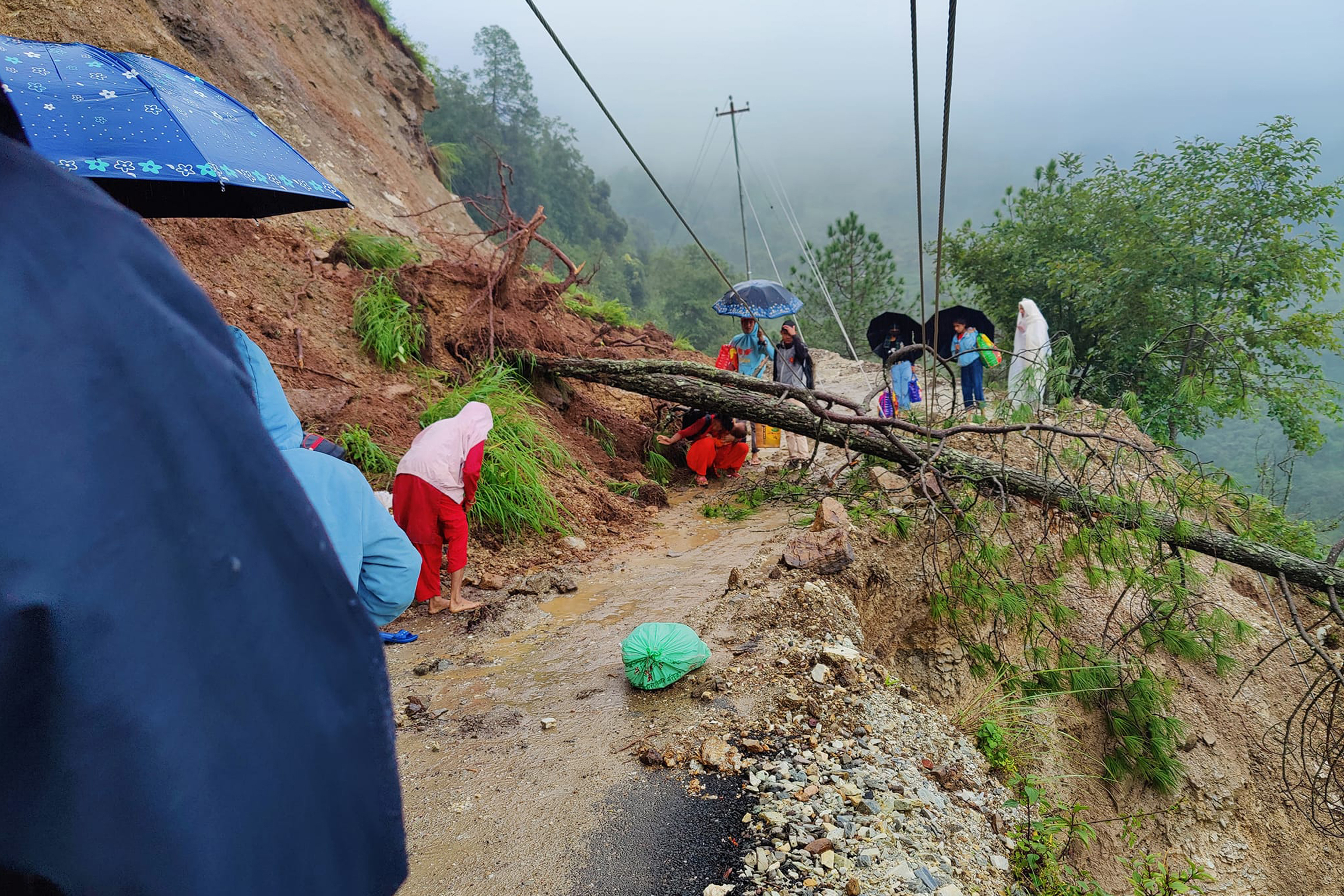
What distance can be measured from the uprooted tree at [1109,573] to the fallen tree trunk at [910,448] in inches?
0.5

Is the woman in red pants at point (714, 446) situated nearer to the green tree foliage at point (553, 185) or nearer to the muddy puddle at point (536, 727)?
the muddy puddle at point (536, 727)

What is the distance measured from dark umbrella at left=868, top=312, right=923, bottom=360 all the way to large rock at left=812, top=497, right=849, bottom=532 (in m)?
4.82

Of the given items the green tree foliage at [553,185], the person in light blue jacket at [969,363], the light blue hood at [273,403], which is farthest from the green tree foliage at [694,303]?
the light blue hood at [273,403]

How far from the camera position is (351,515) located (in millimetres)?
1431

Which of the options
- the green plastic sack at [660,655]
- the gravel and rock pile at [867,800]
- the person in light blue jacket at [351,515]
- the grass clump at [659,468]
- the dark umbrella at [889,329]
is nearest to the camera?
the person in light blue jacket at [351,515]

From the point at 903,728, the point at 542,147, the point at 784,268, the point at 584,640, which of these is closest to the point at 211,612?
the point at 903,728

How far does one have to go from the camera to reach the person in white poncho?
427cm

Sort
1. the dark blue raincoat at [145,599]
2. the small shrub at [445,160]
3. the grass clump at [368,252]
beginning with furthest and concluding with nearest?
the small shrub at [445,160], the grass clump at [368,252], the dark blue raincoat at [145,599]

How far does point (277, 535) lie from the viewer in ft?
1.63

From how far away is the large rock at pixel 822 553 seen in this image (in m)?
3.63

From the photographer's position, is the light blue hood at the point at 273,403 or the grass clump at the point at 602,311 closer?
the light blue hood at the point at 273,403

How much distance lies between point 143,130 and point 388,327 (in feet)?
14.8

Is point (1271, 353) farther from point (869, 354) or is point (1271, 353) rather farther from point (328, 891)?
point (869, 354)

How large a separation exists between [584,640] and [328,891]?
124 inches
